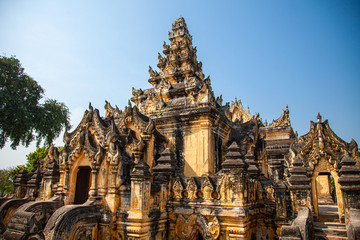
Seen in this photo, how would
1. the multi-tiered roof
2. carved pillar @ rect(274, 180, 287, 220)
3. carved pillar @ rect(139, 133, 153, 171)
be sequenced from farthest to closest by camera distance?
the multi-tiered roof → carved pillar @ rect(139, 133, 153, 171) → carved pillar @ rect(274, 180, 287, 220)

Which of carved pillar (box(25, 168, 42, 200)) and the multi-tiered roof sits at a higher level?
the multi-tiered roof

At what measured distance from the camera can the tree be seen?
88.4 ft

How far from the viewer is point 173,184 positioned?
35.1 ft

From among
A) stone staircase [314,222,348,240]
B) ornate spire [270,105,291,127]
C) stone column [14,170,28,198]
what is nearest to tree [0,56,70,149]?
stone column [14,170,28,198]

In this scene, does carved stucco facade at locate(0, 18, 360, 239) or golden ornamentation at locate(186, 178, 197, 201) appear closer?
carved stucco facade at locate(0, 18, 360, 239)

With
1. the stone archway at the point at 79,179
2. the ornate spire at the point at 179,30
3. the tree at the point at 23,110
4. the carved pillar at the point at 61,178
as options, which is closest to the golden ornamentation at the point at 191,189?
the stone archway at the point at 79,179

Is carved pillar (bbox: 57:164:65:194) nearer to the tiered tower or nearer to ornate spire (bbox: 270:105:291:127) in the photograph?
the tiered tower

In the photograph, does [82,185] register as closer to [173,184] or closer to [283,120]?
[173,184]

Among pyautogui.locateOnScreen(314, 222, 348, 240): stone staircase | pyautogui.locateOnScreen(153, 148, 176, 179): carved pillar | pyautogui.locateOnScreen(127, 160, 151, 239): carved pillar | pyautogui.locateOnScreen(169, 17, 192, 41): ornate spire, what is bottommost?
pyautogui.locateOnScreen(314, 222, 348, 240): stone staircase

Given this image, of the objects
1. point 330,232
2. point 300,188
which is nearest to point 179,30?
point 300,188

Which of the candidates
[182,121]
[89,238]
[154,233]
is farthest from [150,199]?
[182,121]

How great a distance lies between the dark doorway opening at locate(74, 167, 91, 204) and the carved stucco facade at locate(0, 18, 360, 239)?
0.04 m

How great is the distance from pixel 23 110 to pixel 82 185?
2012cm

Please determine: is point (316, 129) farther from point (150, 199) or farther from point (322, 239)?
point (150, 199)
